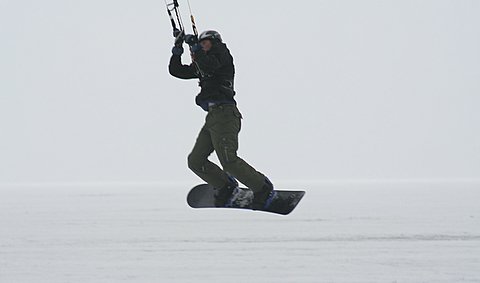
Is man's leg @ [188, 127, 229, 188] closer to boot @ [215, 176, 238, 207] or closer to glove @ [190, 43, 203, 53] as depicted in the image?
boot @ [215, 176, 238, 207]

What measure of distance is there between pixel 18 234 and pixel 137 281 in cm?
2704

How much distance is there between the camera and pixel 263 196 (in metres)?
9.95

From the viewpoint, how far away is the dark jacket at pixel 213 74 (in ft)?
30.4

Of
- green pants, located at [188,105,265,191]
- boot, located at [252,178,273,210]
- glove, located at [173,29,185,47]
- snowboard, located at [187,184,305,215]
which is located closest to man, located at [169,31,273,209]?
green pants, located at [188,105,265,191]

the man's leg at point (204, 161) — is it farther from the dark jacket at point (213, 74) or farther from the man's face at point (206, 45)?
the man's face at point (206, 45)

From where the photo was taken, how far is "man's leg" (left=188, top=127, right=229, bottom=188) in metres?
9.65

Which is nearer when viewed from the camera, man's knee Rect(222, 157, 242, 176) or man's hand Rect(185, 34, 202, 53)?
man's hand Rect(185, 34, 202, 53)

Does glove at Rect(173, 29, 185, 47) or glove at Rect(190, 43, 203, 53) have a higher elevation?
glove at Rect(173, 29, 185, 47)

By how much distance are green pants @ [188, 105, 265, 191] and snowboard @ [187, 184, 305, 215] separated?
0.36m

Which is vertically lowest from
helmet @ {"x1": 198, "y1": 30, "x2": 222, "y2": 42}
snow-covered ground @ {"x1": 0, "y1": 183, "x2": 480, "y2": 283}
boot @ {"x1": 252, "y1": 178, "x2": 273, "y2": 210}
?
snow-covered ground @ {"x1": 0, "y1": 183, "x2": 480, "y2": 283}

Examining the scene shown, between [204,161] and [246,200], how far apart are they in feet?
2.41

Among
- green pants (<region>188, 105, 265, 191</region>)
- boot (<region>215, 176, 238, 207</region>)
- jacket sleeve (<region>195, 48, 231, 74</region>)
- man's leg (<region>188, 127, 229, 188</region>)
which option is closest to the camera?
jacket sleeve (<region>195, 48, 231, 74</region>)

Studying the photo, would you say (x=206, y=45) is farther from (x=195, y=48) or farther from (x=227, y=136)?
(x=227, y=136)

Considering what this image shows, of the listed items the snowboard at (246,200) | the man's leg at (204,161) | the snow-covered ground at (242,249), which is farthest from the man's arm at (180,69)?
the snow-covered ground at (242,249)
